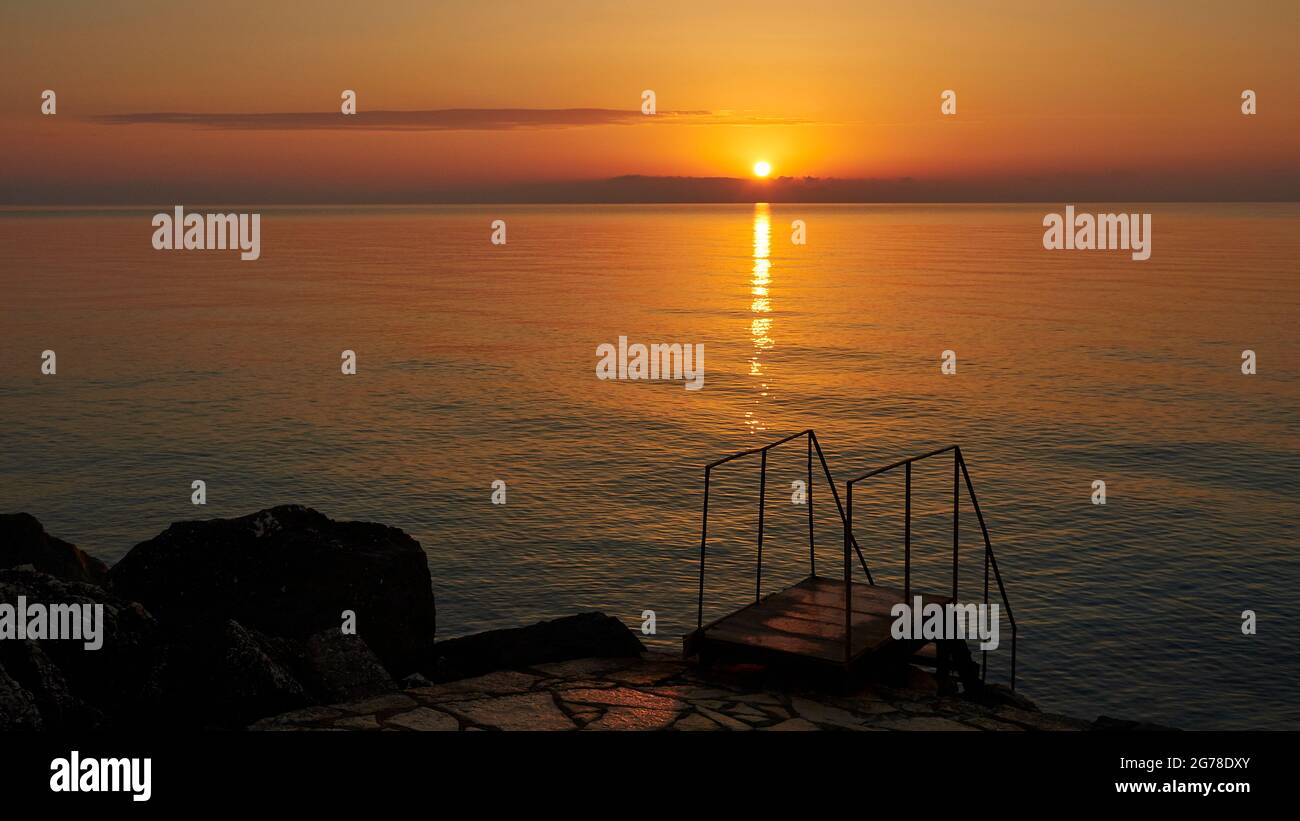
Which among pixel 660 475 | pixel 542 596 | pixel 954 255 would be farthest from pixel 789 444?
pixel 954 255

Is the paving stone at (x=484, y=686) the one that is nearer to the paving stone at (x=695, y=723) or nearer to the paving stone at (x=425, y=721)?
the paving stone at (x=425, y=721)

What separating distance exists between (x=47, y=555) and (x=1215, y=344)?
55.4 meters

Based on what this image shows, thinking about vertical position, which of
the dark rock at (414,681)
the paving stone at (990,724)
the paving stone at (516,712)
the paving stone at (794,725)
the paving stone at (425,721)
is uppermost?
the paving stone at (425,721)

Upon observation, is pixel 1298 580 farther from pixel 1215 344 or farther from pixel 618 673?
pixel 1215 344

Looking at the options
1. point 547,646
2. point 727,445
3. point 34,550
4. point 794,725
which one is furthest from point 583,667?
point 727,445

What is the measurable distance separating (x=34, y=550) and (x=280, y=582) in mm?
5331

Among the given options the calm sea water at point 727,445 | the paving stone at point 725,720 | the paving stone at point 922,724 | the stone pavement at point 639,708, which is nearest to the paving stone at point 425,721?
the stone pavement at point 639,708

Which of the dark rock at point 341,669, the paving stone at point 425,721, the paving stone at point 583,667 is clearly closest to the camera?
the paving stone at point 425,721

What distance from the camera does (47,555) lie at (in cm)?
1648

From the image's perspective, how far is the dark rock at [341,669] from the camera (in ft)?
35.7

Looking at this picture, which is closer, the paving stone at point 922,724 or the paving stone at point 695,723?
the paving stone at point 695,723

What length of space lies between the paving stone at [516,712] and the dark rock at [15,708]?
3228mm

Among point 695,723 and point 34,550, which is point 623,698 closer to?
point 695,723

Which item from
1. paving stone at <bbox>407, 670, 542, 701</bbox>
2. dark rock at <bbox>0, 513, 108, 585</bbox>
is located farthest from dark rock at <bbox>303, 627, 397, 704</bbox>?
dark rock at <bbox>0, 513, 108, 585</bbox>
